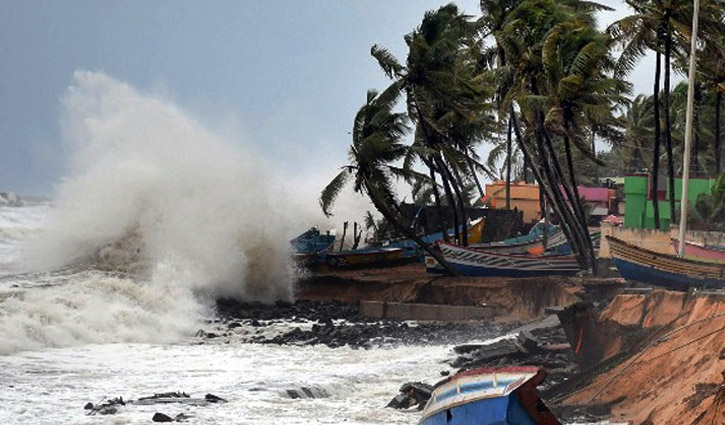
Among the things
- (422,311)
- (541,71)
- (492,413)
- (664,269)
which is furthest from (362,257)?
(492,413)

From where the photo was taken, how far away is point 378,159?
113 feet

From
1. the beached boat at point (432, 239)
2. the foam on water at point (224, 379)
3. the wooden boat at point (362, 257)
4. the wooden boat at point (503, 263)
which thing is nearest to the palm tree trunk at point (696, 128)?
the beached boat at point (432, 239)

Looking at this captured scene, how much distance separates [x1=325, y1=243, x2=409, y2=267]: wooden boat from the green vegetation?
1.51m

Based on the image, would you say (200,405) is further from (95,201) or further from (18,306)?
(95,201)

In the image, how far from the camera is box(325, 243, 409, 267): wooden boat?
37.4 m

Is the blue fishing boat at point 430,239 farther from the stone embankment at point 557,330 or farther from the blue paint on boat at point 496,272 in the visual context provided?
the blue paint on boat at point 496,272

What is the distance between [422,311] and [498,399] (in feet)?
63.5

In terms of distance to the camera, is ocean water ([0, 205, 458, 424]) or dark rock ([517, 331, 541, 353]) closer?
ocean water ([0, 205, 458, 424])

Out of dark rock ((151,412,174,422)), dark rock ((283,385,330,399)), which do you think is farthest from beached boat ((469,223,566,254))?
dark rock ((151,412,174,422))

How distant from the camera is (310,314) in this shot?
32.0 metres

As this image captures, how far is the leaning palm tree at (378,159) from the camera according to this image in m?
34.2

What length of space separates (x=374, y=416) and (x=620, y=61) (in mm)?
21940

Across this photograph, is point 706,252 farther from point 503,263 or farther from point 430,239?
point 430,239

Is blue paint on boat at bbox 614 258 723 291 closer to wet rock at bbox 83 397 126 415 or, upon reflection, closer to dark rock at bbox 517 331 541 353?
dark rock at bbox 517 331 541 353
